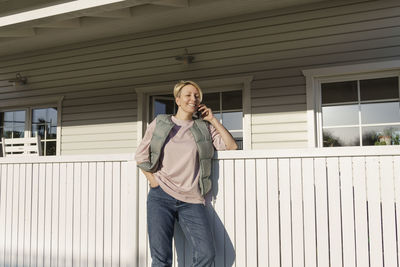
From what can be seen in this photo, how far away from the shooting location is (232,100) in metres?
4.60

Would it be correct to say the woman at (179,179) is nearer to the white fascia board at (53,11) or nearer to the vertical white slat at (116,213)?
the vertical white slat at (116,213)

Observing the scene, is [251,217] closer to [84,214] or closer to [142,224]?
[142,224]

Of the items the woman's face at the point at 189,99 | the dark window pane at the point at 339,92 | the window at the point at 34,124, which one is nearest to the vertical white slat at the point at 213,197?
the woman's face at the point at 189,99

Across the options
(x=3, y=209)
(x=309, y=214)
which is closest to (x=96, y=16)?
(x=3, y=209)

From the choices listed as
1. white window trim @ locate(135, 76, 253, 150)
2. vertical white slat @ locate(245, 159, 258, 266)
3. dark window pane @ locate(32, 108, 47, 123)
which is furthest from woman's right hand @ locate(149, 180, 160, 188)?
dark window pane @ locate(32, 108, 47, 123)

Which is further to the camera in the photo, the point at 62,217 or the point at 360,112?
the point at 360,112

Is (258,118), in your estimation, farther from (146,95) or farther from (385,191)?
(385,191)

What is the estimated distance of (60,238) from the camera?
2.59 m

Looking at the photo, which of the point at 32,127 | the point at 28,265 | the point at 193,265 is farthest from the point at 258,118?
the point at 32,127

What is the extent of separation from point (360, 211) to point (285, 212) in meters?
0.41

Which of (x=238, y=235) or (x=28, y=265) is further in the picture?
(x=28, y=265)

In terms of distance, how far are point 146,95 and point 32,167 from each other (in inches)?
95.2

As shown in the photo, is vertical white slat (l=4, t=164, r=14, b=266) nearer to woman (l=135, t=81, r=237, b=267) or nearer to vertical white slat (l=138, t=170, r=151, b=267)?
vertical white slat (l=138, t=170, r=151, b=267)

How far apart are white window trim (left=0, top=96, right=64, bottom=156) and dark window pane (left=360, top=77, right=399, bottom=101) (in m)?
4.31
